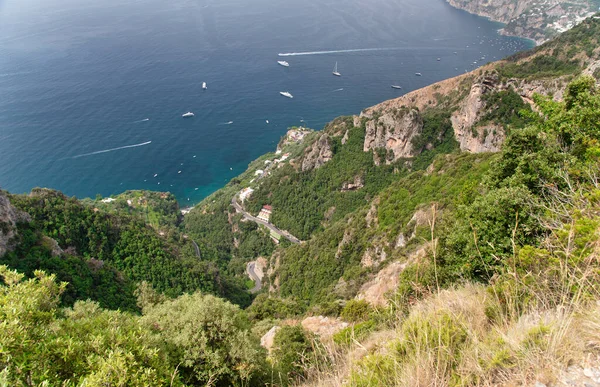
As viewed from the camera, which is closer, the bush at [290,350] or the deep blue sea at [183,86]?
the bush at [290,350]

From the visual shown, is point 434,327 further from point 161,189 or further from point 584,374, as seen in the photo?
point 161,189

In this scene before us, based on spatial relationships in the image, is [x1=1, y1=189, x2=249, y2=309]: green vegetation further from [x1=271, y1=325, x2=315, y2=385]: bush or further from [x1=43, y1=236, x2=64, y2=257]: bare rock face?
[x1=271, y1=325, x2=315, y2=385]: bush

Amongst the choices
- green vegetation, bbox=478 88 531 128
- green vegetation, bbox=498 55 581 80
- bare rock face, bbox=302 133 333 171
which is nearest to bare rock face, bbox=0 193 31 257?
bare rock face, bbox=302 133 333 171

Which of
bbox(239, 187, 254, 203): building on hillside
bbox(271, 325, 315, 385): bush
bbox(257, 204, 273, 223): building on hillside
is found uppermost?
bbox(271, 325, 315, 385): bush

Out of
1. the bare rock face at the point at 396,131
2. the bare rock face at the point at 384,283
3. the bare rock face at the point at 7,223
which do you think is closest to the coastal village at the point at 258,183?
the bare rock face at the point at 396,131

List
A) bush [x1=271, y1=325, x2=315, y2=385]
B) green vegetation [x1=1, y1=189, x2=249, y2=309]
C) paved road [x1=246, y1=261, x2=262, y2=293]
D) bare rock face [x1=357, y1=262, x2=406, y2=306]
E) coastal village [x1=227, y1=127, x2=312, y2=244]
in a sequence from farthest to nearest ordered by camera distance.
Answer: coastal village [x1=227, y1=127, x2=312, y2=244]
paved road [x1=246, y1=261, x2=262, y2=293]
green vegetation [x1=1, y1=189, x2=249, y2=309]
bare rock face [x1=357, y1=262, x2=406, y2=306]
bush [x1=271, y1=325, x2=315, y2=385]

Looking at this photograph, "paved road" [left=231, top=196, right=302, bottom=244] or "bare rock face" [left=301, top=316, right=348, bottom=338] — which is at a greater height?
"bare rock face" [left=301, top=316, right=348, bottom=338]

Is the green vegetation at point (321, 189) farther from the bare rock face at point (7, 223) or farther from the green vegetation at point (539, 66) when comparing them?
the bare rock face at point (7, 223)
